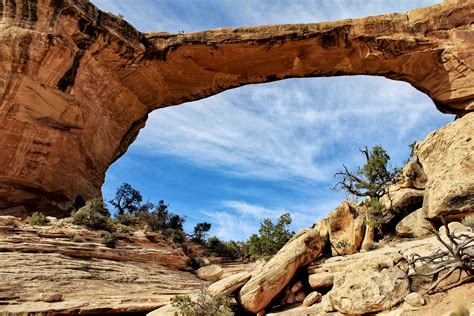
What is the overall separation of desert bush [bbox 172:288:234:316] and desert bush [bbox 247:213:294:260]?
690 cm

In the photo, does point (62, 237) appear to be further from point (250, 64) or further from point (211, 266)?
point (250, 64)

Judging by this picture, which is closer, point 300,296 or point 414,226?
point 300,296

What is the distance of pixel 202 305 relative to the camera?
42.1ft

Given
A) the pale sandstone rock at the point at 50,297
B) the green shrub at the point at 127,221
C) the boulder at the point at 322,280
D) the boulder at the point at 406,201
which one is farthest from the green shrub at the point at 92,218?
the boulder at the point at 406,201

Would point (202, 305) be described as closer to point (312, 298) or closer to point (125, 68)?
point (312, 298)

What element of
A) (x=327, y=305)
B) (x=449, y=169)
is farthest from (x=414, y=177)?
(x=327, y=305)

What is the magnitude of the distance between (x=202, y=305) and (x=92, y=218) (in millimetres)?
8943

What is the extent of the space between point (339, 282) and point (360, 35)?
17.8m

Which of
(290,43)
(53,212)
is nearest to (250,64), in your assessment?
(290,43)

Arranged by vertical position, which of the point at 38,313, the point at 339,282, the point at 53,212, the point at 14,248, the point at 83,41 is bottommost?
the point at 38,313

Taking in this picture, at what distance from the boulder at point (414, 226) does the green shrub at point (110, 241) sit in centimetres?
1352

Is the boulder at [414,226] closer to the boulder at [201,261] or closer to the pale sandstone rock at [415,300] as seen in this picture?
the pale sandstone rock at [415,300]

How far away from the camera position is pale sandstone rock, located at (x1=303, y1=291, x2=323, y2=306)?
14.1m

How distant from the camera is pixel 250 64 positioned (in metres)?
27.0
